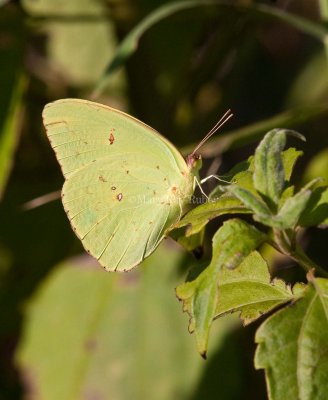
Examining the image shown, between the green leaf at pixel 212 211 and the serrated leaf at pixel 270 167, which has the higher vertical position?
the serrated leaf at pixel 270 167

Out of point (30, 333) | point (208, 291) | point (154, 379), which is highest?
point (208, 291)

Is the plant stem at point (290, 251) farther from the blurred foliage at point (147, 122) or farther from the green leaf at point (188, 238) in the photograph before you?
the blurred foliage at point (147, 122)

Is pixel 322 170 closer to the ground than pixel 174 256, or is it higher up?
higher up

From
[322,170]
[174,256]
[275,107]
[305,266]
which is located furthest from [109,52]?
[305,266]

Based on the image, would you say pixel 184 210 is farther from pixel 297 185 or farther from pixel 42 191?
pixel 42 191

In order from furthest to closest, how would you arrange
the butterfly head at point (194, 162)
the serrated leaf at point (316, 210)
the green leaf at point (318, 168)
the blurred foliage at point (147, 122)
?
the blurred foliage at point (147, 122) < the green leaf at point (318, 168) < the butterfly head at point (194, 162) < the serrated leaf at point (316, 210)

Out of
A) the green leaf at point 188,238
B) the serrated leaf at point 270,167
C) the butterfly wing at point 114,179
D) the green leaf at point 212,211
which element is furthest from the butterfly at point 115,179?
the serrated leaf at point 270,167

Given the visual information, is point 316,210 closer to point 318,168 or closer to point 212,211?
point 212,211
